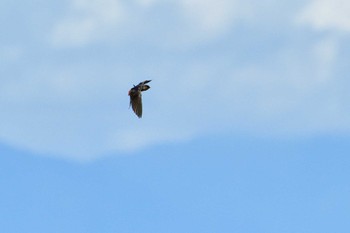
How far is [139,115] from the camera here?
207 feet

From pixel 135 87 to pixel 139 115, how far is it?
311cm

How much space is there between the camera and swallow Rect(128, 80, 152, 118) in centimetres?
6256

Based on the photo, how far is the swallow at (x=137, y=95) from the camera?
62562 mm

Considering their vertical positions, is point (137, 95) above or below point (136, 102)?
above

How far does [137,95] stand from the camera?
2473 inches

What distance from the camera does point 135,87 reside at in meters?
63.0
